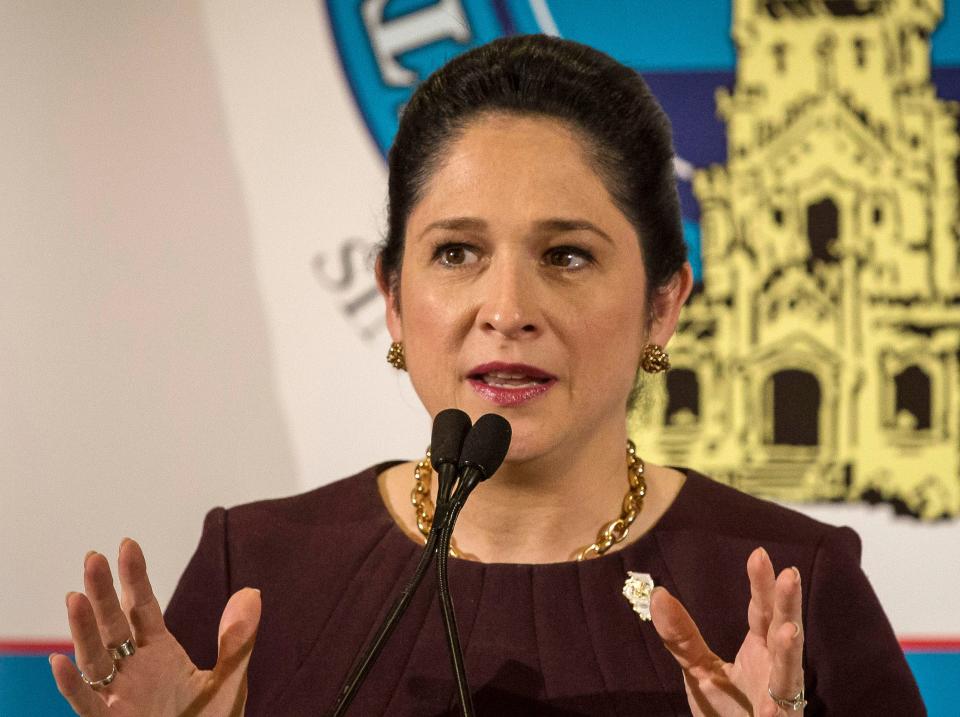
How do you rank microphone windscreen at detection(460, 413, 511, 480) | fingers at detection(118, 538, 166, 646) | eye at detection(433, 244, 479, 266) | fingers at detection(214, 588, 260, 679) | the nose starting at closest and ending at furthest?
microphone windscreen at detection(460, 413, 511, 480), fingers at detection(118, 538, 166, 646), fingers at detection(214, 588, 260, 679), the nose, eye at detection(433, 244, 479, 266)

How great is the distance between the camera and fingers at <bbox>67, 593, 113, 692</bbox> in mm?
1072

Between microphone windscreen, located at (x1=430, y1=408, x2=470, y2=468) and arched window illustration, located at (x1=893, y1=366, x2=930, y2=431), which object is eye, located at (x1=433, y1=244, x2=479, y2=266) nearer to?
microphone windscreen, located at (x1=430, y1=408, x2=470, y2=468)

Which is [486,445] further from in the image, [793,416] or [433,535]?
[793,416]

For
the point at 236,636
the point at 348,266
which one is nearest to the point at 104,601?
the point at 236,636

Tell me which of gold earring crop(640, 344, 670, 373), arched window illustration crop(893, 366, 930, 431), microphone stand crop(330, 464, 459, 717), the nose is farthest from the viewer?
arched window illustration crop(893, 366, 930, 431)

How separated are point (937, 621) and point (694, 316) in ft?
2.56

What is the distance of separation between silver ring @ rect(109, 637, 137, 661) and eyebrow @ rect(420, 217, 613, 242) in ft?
2.09

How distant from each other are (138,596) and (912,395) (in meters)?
1.64

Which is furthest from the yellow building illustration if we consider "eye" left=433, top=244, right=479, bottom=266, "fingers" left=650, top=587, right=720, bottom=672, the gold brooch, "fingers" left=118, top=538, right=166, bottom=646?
"fingers" left=118, top=538, right=166, bottom=646

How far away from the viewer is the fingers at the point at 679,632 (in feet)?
3.76

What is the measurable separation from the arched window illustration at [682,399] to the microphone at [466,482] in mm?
1277

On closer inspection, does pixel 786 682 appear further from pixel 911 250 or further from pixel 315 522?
pixel 911 250

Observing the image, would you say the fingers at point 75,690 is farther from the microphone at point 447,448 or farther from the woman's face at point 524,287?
the woman's face at point 524,287

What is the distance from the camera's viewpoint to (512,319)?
1327 mm
